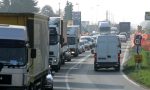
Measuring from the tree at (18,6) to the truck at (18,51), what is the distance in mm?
105010

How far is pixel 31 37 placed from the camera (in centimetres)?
2202

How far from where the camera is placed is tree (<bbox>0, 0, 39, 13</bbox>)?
12841cm

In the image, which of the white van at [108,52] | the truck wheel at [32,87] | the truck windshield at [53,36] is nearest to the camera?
the truck wheel at [32,87]

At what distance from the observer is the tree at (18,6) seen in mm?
128413

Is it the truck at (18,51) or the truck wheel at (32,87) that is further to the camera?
the truck wheel at (32,87)

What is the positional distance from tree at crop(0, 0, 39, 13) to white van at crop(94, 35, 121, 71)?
263 ft

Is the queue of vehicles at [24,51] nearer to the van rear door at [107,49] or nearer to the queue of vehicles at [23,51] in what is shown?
the queue of vehicles at [23,51]

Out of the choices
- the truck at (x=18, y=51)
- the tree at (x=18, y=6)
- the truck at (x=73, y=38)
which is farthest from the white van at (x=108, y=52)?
the tree at (x=18, y=6)

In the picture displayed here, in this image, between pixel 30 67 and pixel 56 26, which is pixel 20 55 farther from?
pixel 56 26

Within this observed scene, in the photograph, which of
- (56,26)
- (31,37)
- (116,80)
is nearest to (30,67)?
(31,37)

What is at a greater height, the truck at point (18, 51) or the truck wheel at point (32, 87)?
the truck at point (18, 51)

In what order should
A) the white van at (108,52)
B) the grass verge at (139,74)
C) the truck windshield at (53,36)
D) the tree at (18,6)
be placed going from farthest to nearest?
the tree at (18,6) < the white van at (108,52) < the truck windshield at (53,36) < the grass verge at (139,74)

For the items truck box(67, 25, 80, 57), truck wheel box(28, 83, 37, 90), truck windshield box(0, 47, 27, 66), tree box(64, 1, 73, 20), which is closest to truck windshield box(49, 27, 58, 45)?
truck wheel box(28, 83, 37, 90)

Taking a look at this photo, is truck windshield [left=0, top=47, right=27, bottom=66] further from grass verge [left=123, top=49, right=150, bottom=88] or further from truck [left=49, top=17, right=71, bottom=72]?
truck [left=49, top=17, right=71, bottom=72]
